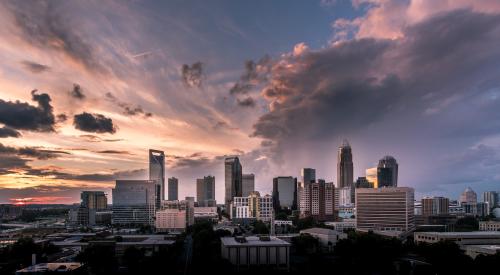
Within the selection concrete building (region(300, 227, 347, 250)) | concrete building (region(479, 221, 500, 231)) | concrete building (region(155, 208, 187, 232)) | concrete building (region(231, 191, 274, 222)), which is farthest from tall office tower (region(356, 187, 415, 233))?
concrete building (region(155, 208, 187, 232))

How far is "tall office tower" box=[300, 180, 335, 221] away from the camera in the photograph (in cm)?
17775

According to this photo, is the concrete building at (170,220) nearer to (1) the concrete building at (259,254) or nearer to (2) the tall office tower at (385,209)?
(2) the tall office tower at (385,209)

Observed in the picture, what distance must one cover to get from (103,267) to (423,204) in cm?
16166

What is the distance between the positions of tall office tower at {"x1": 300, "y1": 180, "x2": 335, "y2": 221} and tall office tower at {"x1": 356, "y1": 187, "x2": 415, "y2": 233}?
156 ft

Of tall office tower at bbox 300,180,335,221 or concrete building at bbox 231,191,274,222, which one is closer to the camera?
tall office tower at bbox 300,180,335,221

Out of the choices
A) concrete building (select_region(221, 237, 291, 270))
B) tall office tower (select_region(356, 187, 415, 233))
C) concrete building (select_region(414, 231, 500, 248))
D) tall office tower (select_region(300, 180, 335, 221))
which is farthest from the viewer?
tall office tower (select_region(300, 180, 335, 221))

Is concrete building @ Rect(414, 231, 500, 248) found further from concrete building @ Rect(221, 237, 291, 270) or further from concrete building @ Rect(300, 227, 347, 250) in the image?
concrete building @ Rect(221, 237, 291, 270)

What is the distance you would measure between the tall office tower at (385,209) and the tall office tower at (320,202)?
47.5 metres

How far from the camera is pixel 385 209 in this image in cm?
12588

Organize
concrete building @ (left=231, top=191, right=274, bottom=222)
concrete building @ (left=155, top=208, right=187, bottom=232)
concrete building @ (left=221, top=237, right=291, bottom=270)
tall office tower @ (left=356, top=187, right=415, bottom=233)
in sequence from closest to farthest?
1. concrete building @ (left=221, top=237, right=291, bottom=270)
2. tall office tower @ (left=356, top=187, right=415, bottom=233)
3. concrete building @ (left=155, top=208, right=187, bottom=232)
4. concrete building @ (left=231, top=191, right=274, bottom=222)

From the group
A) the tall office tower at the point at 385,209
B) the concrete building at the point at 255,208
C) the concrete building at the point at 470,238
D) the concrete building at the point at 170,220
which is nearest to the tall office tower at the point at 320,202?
the concrete building at the point at 255,208

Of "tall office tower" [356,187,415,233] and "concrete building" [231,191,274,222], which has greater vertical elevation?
"tall office tower" [356,187,415,233]

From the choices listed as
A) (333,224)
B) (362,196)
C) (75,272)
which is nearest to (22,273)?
(75,272)

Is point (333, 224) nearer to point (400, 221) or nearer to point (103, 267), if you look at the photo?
point (400, 221)
